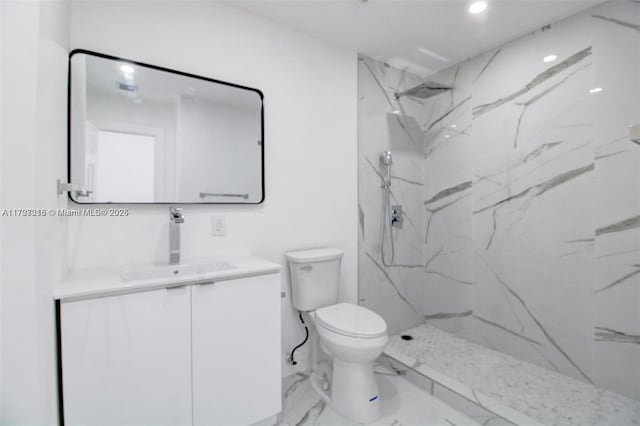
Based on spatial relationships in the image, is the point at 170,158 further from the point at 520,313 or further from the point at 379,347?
the point at 520,313

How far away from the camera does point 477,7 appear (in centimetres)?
184

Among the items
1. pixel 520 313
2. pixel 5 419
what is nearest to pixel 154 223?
pixel 5 419

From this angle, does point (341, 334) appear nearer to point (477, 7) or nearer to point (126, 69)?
point (126, 69)

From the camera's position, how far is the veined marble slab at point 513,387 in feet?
5.22

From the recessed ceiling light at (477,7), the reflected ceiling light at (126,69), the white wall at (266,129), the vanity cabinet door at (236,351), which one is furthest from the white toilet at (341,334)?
the recessed ceiling light at (477,7)

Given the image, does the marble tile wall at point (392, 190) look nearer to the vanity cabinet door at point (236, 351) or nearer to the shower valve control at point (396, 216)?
the shower valve control at point (396, 216)

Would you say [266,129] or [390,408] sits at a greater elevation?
[266,129]

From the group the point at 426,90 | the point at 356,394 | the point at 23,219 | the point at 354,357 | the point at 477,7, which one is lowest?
the point at 356,394

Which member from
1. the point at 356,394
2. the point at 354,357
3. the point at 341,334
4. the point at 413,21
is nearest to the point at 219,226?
the point at 341,334

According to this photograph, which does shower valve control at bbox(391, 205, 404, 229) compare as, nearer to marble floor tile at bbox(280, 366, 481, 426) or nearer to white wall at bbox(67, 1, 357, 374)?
white wall at bbox(67, 1, 357, 374)

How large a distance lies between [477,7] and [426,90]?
74 cm

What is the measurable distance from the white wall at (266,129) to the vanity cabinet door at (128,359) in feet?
1.45

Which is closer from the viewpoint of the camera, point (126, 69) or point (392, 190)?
point (126, 69)

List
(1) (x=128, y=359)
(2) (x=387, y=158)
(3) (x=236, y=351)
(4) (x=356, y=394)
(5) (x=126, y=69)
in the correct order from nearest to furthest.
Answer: (1) (x=128, y=359), (3) (x=236, y=351), (5) (x=126, y=69), (4) (x=356, y=394), (2) (x=387, y=158)
